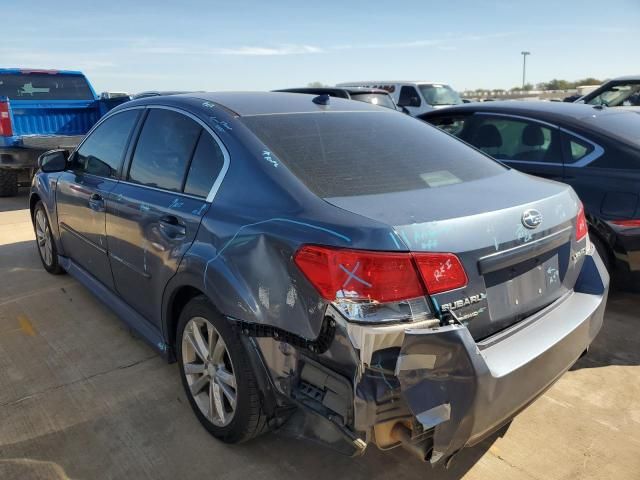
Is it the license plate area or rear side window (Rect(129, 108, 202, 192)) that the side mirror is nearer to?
rear side window (Rect(129, 108, 202, 192))

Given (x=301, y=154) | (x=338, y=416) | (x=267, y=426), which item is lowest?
(x=267, y=426)

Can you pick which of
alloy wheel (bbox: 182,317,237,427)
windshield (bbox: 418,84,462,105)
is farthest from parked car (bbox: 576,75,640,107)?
alloy wheel (bbox: 182,317,237,427)

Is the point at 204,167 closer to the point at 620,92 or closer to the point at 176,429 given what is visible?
the point at 176,429

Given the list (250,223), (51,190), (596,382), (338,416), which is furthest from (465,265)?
(51,190)

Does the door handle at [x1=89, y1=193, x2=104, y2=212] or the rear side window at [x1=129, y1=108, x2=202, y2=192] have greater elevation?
the rear side window at [x1=129, y1=108, x2=202, y2=192]

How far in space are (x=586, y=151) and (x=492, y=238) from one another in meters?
2.65

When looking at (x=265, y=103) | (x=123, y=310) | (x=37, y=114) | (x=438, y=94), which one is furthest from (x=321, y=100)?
(x=438, y=94)

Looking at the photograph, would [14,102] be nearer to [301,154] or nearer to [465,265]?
[301,154]

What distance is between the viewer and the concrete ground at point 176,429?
8.26 feet

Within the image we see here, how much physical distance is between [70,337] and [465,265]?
299cm

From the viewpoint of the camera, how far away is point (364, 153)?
8.79ft

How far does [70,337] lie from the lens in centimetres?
386

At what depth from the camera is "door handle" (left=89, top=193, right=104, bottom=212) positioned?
354 centimetres

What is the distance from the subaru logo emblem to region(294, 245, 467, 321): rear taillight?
52cm
